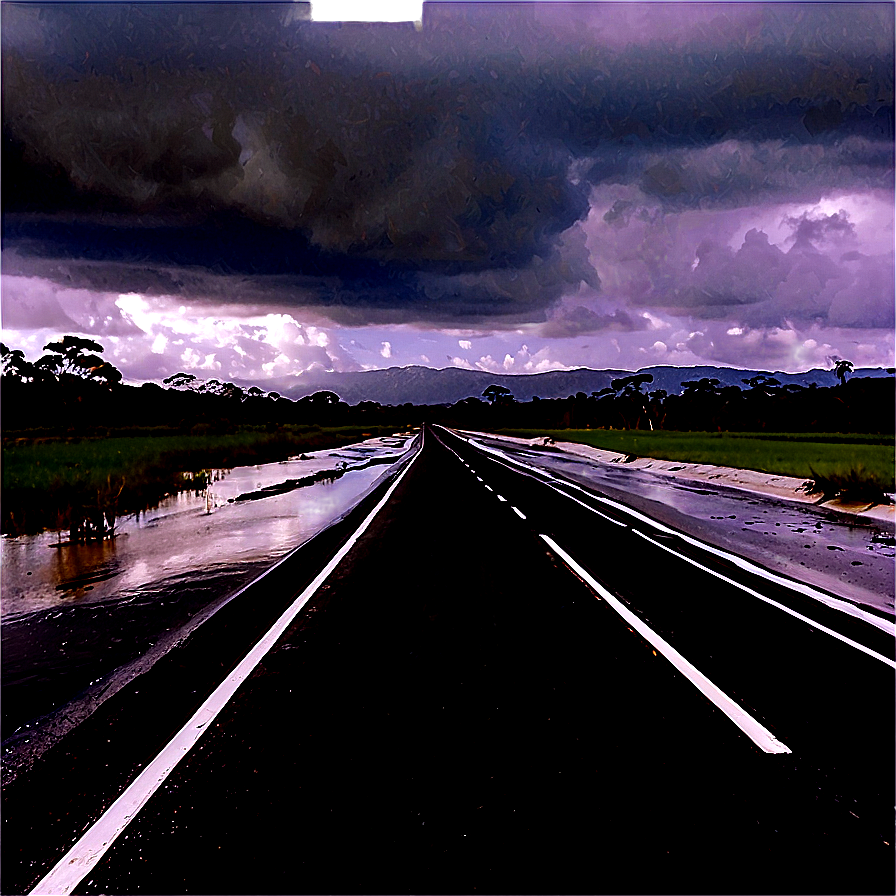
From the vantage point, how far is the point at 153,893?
9.15ft

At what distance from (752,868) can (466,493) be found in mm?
16445

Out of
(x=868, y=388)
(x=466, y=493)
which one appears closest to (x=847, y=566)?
(x=466, y=493)

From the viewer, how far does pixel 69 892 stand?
112 inches

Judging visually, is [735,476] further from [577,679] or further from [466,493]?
[577,679]

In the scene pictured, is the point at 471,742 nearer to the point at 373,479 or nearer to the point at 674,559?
the point at 674,559

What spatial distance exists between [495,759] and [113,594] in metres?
6.19

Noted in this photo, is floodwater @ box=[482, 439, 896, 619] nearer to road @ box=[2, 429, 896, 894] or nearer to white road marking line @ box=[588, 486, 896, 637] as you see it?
white road marking line @ box=[588, 486, 896, 637]

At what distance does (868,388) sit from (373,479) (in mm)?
84681

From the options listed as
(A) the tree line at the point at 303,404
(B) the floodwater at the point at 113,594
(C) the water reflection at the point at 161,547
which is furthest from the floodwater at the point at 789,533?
(A) the tree line at the point at 303,404

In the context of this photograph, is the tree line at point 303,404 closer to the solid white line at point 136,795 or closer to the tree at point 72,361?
the tree at point 72,361

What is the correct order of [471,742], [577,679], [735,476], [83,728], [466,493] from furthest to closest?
[735,476] → [466,493] → [577,679] → [83,728] → [471,742]

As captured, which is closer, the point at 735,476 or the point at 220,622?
the point at 220,622

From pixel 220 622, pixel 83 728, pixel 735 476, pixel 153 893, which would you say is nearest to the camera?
pixel 153 893

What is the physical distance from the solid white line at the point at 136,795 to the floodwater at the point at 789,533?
657 centimetres
